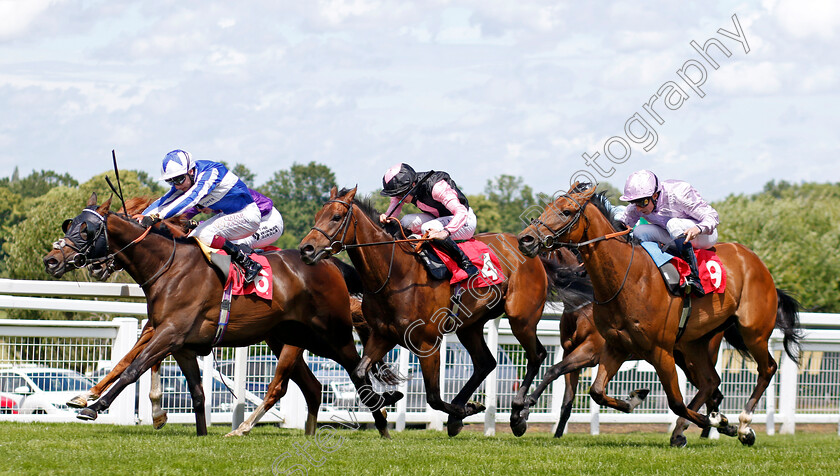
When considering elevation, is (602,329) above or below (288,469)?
above

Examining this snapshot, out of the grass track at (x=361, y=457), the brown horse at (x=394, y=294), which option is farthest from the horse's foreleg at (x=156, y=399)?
the brown horse at (x=394, y=294)

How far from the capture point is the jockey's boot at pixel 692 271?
759cm

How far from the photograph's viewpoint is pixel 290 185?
6869 cm

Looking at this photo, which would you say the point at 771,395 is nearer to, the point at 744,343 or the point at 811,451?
the point at 744,343

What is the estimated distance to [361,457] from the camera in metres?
6.29

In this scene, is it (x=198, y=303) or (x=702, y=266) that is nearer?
(x=198, y=303)

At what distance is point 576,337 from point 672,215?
66.4 inches

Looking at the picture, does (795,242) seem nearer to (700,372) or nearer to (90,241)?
(700,372)

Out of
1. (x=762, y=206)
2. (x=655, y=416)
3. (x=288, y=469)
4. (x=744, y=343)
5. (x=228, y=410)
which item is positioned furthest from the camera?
(x=762, y=206)

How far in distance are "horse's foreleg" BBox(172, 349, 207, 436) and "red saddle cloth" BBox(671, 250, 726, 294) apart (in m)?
4.02

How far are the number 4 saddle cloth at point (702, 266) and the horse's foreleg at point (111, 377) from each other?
12.6 feet

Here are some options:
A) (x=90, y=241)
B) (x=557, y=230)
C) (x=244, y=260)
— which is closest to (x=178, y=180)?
(x=244, y=260)

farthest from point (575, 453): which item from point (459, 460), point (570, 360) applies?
point (570, 360)

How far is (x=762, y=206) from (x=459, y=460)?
1606 inches
